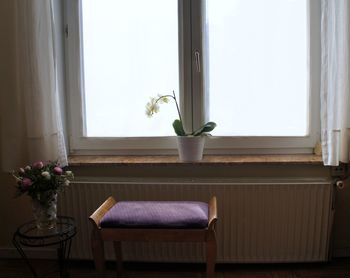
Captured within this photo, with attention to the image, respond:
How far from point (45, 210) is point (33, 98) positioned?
0.59 m

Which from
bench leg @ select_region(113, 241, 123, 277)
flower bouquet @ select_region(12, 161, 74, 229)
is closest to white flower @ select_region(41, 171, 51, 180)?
flower bouquet @ select_region(12, 161, 74, 229)

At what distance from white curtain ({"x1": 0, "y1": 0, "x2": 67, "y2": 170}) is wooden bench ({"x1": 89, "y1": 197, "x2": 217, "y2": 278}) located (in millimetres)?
519

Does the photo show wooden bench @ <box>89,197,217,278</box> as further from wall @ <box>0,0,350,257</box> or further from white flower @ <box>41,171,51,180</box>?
wall @ <box>0,0,350,257</box>

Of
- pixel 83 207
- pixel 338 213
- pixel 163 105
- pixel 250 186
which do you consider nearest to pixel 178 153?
pixel 163 105

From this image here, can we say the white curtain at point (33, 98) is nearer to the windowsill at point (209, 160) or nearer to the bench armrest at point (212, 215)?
the windowsill at point (209, 160)

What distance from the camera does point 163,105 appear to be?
2201mm

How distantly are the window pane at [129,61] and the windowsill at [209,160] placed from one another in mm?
176

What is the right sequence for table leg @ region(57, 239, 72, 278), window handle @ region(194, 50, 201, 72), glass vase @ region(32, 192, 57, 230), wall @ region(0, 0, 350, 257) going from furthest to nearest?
window handle @ region(194, 50, 201, 72) → wall @ region(0, 0, 350, 257) → table leg @ region(57, 239, 72, 278) → glass vase @ region(32, 192, 57, 230)

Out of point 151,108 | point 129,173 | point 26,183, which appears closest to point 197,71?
point 151,108

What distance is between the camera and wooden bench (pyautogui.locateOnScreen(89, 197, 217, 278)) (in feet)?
5.25

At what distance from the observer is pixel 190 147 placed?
6.66ft

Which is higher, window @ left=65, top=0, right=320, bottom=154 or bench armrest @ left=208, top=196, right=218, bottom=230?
window @ left=65, top=0, right=320, bottom=154

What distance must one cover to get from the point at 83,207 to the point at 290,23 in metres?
1.59

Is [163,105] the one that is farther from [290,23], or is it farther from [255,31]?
[290,23]
